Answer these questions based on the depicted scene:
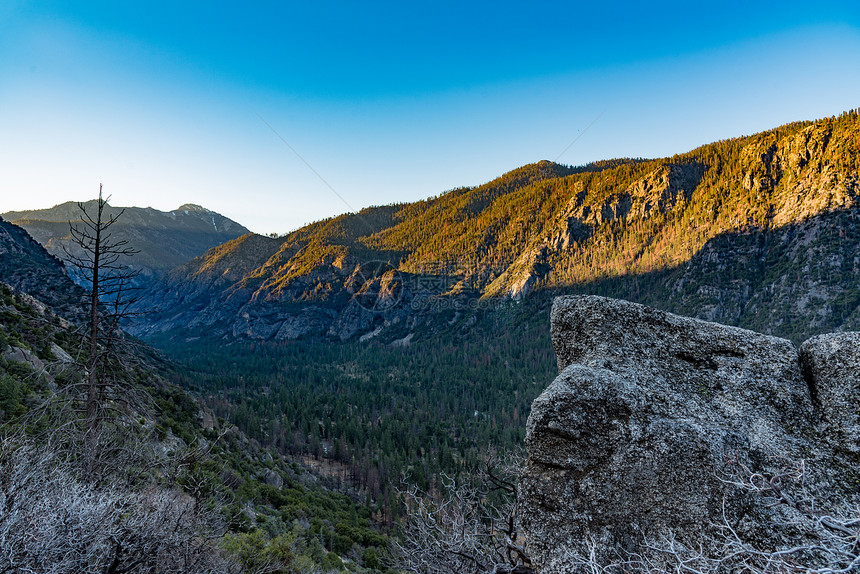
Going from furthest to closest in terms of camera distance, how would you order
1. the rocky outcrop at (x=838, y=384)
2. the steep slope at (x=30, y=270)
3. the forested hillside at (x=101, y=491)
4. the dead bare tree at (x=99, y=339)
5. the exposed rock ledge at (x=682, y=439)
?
the steep slope at (x=30, y=270)
the dead bare tree at (x=99, y=339)
the forested hillside at (x=101, y=491)
the rocky outcrop at (x=838, y=384)
the exposed rock ledge at (x=682, y=439)

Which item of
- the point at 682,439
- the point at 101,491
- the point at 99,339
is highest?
the point at 99,339

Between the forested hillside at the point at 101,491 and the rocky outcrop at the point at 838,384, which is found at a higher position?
the rocky outcrop at the point at 838,384

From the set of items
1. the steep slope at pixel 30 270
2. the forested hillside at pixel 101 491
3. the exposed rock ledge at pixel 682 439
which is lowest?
the forested hillside at pixel 101 491

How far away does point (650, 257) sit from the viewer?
196m

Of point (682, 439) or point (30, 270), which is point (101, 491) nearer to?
point (682, 439)

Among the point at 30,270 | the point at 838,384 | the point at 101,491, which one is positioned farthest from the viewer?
the point at 30,270

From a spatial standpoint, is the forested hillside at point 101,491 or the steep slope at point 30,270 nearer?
the forested hillside at point 101,491

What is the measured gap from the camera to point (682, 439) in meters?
5.00

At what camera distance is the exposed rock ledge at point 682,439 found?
185 inches

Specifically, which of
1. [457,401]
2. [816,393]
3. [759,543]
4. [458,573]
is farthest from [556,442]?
[457,401]

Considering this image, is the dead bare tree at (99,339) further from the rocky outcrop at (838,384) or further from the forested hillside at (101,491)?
the rocky outcrop at (838,384)

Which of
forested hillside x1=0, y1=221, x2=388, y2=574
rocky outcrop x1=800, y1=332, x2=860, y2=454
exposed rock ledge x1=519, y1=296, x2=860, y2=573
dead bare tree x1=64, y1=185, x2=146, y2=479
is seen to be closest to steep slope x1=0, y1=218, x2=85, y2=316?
forested hillside x1=0, y1=221, x2=388, y2=574

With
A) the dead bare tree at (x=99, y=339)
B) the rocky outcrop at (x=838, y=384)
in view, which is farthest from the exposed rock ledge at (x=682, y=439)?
the dead bare tree at (x=99, y=339)

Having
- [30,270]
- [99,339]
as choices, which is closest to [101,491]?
[99,339]
